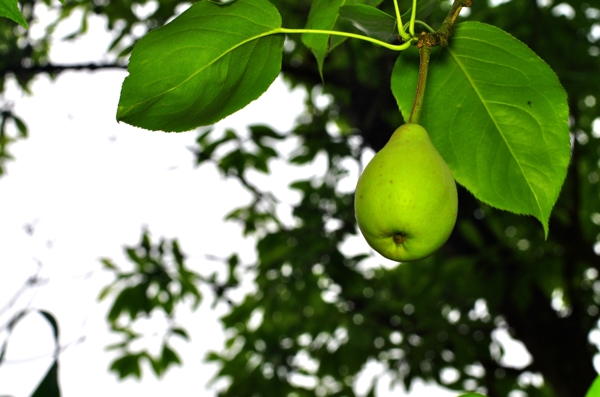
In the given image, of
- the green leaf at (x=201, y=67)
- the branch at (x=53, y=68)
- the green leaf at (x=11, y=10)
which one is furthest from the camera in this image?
the branch at (x=53, y=68)

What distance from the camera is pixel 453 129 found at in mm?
882

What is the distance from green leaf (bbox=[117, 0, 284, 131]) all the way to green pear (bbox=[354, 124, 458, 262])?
9.7 inches

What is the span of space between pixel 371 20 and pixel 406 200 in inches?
10.3

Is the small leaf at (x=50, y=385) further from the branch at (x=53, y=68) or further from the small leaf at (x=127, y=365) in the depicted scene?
the small leaf at (x=127, y=365)

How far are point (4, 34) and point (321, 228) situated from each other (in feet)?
6.93

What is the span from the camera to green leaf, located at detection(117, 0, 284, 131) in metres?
0.77

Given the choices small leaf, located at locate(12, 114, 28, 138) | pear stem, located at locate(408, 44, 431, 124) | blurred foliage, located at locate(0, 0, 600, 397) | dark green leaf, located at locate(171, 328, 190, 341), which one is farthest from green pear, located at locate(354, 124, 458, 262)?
small leaf, located at locate(12, 114, 28, 138)

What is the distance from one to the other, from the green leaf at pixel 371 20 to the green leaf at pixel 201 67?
129 millimetres

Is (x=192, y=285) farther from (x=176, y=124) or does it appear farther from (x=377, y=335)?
(x=176, y=124)

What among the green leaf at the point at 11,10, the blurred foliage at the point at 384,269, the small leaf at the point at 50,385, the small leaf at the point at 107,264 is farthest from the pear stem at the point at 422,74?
the small leaf at the point at 107,264

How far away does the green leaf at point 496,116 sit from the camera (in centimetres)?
82

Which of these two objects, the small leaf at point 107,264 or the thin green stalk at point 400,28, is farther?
the small leaf at point 107,264

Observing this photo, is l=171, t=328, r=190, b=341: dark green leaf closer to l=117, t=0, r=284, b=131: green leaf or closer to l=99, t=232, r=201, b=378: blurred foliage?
l=99, t=232, r=201, b=378: blurred foliage

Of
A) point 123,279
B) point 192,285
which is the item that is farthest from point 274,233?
point 123,279
